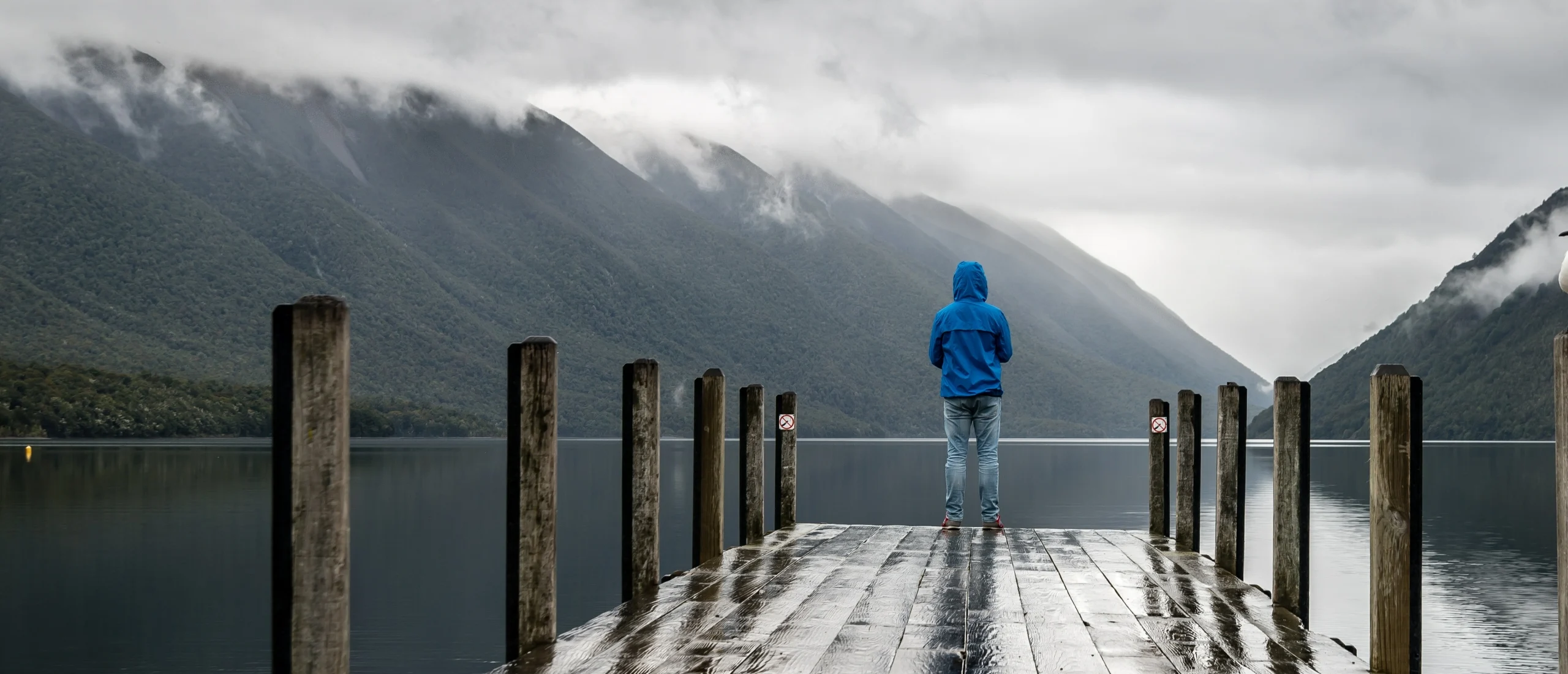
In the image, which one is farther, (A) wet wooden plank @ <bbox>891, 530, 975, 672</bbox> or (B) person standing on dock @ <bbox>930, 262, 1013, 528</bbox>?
(B) person standing on dock @ <bbox>930, 262, 1013, 528</bbox>

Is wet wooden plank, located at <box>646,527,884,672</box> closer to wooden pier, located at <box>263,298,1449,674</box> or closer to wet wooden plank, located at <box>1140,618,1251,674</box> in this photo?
wooden pier, located at <box>263,298,1449,674</box>

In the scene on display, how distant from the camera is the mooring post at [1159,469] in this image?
1209 centimetres

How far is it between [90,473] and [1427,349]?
529ft

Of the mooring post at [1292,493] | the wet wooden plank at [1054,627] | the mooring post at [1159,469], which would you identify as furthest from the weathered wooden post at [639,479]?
the mooring post at [1159,469]

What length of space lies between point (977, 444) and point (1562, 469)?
7.16 m

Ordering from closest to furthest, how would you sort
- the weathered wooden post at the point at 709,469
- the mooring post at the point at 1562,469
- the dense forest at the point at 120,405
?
the mooring post at the point at 1562,469, the weathered wooden post at the point at 709,469, the dense forest at the point at 120,405

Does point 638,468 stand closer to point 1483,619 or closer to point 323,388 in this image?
point 323,388

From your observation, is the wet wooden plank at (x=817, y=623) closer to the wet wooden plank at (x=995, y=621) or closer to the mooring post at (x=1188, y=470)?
the wet wooden plank at (x=995, y=621)

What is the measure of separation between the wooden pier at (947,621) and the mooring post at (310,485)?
1072 mm

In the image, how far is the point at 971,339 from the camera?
1103cm

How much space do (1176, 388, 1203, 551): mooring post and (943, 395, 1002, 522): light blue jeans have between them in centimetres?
134

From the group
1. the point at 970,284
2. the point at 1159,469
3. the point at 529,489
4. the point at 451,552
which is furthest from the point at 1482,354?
the point at 529,489

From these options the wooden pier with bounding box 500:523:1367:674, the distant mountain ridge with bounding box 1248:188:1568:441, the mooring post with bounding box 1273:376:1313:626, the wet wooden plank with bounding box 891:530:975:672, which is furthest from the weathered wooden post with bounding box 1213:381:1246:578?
the distant mountain ridge with bounding box 1248:188:1568:441

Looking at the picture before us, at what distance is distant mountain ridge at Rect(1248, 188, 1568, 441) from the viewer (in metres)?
164
